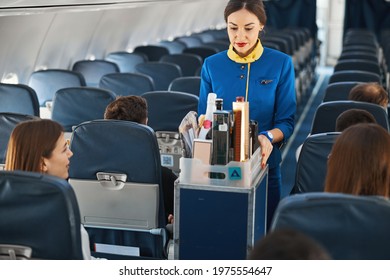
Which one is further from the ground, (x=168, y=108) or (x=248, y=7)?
(x=248, y=7)

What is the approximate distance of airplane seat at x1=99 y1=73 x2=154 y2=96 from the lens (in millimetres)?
7926

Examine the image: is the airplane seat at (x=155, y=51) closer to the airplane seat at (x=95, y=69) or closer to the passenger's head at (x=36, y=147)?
the airplane seat at (x=95, y=69)

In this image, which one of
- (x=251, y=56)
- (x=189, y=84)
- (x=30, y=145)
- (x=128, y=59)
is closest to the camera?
Result: (x=30, y=145)

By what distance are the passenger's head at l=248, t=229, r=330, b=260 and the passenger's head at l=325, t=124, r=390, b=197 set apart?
880mm

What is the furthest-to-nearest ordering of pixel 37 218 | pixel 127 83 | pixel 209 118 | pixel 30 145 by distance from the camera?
pixel 127 83 → pixel 209 118 → pixel 30 145 → pixel 37 218

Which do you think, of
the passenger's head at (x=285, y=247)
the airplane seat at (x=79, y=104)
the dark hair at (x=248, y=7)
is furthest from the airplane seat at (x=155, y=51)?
the passenger's head at (x=285, y=247)

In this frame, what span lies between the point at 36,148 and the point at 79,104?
128 inches

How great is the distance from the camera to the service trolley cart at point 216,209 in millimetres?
3473

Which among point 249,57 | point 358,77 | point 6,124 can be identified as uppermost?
point 249,57

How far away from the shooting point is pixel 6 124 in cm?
508

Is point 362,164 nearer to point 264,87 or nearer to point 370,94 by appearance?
point 264,87

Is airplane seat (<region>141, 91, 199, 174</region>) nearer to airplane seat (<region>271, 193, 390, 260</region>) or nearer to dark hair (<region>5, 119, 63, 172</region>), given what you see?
dark hair (<region>5, 119, 63, 172</region>)

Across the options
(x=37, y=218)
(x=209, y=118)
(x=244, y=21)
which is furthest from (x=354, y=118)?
(x=37, y=218)

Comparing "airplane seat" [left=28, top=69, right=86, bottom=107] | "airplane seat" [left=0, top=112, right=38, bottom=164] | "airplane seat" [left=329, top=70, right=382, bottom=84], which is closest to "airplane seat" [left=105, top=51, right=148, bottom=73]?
"airplane seat" [left=28, top=69, right=86, bottom=107]
